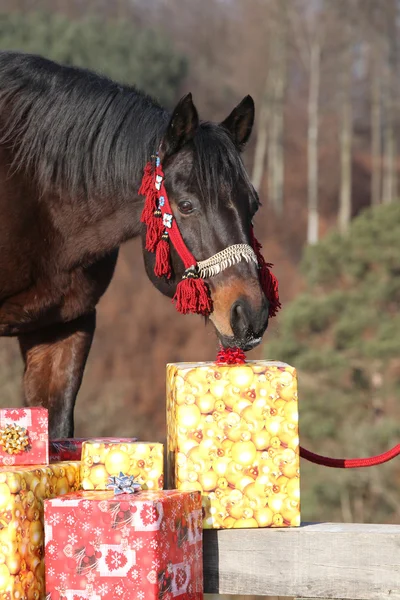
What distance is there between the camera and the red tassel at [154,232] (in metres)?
4.30

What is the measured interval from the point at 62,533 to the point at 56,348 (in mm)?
1771

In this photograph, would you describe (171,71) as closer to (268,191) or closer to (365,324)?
(268,191)

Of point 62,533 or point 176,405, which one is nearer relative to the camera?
point 62,533

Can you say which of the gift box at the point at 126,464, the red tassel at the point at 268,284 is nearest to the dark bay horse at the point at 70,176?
the red tassel at the point at 268,284

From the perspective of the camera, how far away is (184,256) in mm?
4199

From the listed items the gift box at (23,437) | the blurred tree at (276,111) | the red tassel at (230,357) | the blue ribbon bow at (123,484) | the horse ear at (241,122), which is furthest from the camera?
the blurred tree at (276,111)

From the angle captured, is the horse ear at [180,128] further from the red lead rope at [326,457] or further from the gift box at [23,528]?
the gift box at [23,528]

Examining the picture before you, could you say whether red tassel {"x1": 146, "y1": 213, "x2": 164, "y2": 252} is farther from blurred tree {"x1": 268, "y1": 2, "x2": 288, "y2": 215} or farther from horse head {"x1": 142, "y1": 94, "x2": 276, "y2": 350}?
blurred tree {"x1": 268, "y1": 2, "x2": 288, "y2": 215}

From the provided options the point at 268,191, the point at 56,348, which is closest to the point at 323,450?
the point at 56,348

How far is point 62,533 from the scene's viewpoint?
3328mm

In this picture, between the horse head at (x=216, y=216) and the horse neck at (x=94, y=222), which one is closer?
the horse head at (x=216, y=216)

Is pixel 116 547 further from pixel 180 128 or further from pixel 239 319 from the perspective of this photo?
pixel 180 128

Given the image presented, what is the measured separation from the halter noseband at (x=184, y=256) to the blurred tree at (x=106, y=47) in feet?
85.1

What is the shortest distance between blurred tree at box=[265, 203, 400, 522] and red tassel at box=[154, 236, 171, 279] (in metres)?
14.3
